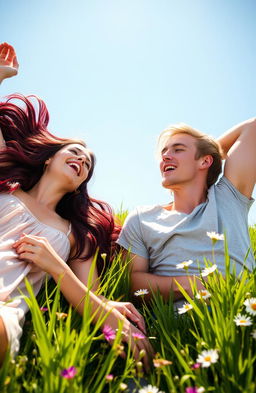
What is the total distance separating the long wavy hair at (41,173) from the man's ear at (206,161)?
3.05ft

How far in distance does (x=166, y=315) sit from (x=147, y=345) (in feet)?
0.56

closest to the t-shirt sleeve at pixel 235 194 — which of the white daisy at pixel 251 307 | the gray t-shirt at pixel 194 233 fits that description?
the gray t-shirt at pixel 194 233

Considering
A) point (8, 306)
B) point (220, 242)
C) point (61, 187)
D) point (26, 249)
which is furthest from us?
point (61, 187)

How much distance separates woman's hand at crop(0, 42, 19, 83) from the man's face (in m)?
1.51

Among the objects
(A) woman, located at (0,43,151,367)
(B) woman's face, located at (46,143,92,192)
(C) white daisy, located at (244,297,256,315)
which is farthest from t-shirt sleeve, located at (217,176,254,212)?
(C) white daisy, located at (244,297,256,315)

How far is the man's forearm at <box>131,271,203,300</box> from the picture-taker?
2.23 meters

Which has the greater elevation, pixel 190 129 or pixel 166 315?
pixel 190 129

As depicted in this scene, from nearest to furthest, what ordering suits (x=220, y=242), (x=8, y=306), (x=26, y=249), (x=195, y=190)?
(x=8, y=306), (x=26, y=249), (x=220, y=242), (x=195, y=190)

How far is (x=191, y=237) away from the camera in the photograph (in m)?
2.54

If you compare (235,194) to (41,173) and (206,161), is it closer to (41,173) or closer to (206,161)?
(206,161)

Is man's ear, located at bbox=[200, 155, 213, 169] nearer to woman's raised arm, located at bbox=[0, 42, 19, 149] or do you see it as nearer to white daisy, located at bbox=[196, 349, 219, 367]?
woman's raised arm, located at bbox=[0, 42, 19, 149]

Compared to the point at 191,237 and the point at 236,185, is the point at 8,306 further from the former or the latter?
the point at 236,185

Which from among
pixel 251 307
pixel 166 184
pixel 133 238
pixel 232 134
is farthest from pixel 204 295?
pixel 232 134

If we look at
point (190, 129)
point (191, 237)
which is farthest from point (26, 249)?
point (190, 129)
